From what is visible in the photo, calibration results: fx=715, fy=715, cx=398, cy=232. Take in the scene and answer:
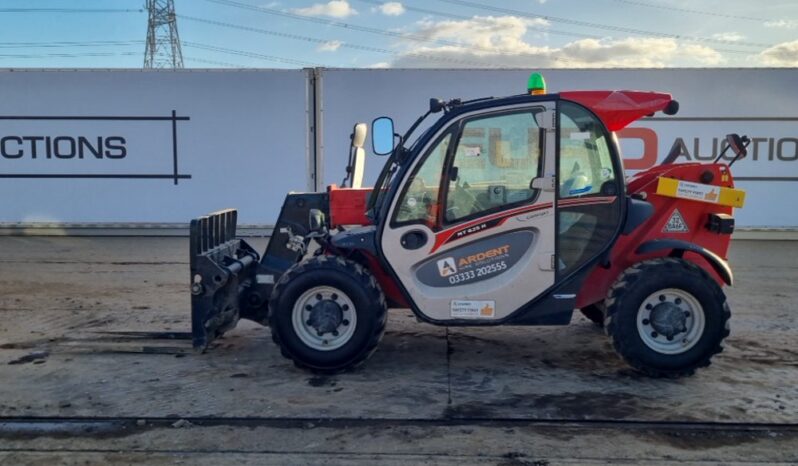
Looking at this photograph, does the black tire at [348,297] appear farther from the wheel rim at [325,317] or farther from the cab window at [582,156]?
the cab window at [582,156]

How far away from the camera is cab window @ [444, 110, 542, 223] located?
16.6ft

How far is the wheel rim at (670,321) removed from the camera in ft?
16.7

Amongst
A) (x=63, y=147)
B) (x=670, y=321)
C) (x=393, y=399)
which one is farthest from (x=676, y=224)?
(x=63, y=147)

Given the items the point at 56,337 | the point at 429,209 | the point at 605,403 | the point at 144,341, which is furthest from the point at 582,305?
the point at 56,337

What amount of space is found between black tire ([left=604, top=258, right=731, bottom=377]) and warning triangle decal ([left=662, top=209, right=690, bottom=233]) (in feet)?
1.30

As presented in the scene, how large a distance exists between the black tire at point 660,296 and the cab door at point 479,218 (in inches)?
20.8

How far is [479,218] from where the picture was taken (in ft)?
16.7

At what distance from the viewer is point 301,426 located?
430 centimetres

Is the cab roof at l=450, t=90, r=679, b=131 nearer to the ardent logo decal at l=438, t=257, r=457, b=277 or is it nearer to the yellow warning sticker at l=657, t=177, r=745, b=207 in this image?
the yellow warning sticker at l=657, t=177, r=745, b=207

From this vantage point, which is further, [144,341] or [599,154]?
[144,341]

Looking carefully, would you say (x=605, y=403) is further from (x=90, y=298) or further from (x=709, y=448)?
(x=90, y=298)

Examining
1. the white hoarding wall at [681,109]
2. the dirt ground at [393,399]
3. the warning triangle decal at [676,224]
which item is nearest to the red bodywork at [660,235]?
the warning triangle decal at [676,224]

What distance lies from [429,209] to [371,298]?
76cm

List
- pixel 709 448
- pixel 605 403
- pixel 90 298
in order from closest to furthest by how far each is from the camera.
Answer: pixel 709 448, pixel 605 403, pixel 90 298
